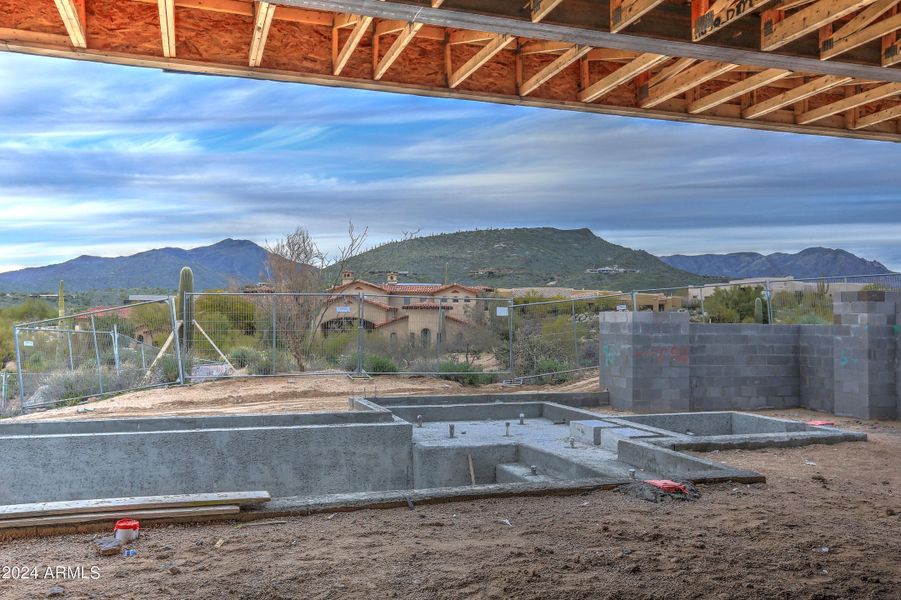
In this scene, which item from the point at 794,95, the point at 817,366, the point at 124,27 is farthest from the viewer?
the point at 817,366

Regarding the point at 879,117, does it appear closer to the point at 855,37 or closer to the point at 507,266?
the point at 855,37

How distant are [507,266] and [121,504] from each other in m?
54.0

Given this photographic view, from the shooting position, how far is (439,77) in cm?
892

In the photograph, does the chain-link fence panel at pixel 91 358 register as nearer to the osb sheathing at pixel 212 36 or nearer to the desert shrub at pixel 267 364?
the desert shrub at pixel 267 364

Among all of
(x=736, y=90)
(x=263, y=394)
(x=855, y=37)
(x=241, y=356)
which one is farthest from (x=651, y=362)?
(x=241, y=356)

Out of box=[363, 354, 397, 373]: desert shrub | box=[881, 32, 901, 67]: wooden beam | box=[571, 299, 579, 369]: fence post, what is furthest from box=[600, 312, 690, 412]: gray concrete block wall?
box=[881, 32, 901, 67]: wooden beam

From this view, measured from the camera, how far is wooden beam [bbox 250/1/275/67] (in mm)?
7273

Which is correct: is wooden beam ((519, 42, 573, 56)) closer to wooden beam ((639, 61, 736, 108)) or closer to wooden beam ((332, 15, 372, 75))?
wooden beam ((639, 61, 736, 108))

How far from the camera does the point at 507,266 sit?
5928cm

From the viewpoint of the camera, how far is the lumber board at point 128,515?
571cm

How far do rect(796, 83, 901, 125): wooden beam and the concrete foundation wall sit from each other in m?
6.98

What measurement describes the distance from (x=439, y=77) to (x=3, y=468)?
7.34m

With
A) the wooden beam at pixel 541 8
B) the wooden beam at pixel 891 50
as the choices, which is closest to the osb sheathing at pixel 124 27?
the wooden beam at pixel 541 8

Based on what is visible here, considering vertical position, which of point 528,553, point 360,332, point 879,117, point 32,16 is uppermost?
point 32,16
